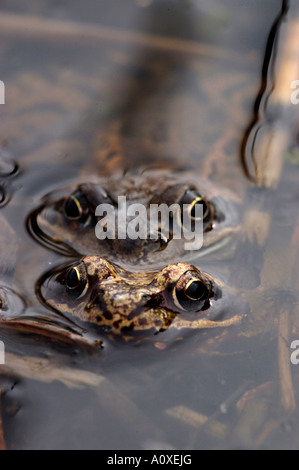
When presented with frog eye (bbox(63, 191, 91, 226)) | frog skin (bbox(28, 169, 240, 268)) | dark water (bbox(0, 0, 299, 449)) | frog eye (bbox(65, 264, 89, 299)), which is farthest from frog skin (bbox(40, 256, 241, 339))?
frog eye (bbox(63, 191, 91, 226))

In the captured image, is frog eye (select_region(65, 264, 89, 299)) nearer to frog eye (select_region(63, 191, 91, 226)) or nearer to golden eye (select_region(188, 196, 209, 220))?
frog eye (select_region(63, 191, 91, 226))

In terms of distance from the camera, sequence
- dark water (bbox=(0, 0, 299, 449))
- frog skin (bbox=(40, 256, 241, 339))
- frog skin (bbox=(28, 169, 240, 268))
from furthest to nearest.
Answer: frog skin (bbox=(28, 169, 240, 268)) < frog skin (bbox=(40, 256, 241, 339)) < dark water (bbox=(0, 0, 299, 449))

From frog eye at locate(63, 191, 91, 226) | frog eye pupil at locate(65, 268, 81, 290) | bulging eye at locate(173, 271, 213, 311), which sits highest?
frog eye at locate(63, 191, 91, 226)

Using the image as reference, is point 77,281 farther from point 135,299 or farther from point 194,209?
point 194,209

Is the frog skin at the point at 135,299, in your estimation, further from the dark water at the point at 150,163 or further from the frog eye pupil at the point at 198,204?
the frog eye pupil at the point at 198,204

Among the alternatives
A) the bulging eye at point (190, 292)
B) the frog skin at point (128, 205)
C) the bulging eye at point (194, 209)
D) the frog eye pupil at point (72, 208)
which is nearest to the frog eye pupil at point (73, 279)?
the frog skin at point (128, 205)

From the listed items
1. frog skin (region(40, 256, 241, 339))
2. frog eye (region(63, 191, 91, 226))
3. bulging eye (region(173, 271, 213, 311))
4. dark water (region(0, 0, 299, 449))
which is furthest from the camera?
frog eye (region(63, 191, 91, 226))

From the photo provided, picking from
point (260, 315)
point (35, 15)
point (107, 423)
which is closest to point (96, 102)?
point (35, 15)

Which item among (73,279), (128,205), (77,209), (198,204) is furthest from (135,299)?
(198,204)
